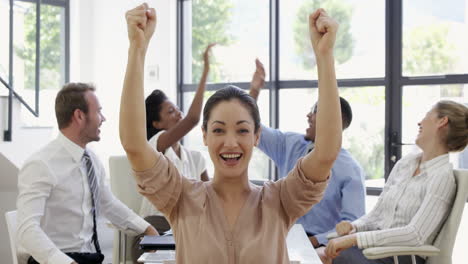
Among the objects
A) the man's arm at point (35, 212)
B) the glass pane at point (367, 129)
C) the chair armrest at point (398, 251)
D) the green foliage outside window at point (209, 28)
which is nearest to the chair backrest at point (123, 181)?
the man's arm at point (35, 212)

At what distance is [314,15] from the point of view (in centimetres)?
116

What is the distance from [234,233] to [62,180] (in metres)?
1.42

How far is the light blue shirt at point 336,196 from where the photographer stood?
2.73 meters

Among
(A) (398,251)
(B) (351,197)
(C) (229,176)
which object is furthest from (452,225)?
(C) (229,176)

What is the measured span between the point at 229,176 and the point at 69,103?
161cm

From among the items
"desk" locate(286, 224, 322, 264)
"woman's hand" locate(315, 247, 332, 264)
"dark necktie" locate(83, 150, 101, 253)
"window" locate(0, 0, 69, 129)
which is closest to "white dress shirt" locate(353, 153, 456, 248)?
"woman's hand" locate(315, 247, 332, 264)

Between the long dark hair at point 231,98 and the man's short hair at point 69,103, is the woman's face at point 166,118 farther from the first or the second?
the long dark hair at point 231,98

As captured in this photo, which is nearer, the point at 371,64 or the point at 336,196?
the point at 336,196

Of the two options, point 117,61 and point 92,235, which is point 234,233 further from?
point 117,61

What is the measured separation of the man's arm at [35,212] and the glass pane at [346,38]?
10.2ft

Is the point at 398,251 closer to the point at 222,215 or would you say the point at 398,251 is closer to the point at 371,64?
the point at 222,215

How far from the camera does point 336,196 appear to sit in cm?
279

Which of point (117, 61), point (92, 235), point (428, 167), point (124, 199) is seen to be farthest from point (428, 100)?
point (117, 61)

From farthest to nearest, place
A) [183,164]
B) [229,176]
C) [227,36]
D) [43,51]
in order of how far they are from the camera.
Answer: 1. [43,51]
2. [227,36]
3. [183,164]
4. [229,176]
